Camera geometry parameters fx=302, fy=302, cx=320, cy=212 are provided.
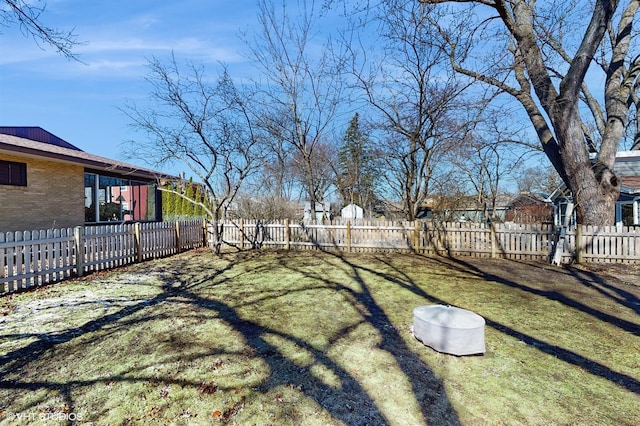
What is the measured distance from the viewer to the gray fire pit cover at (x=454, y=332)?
287cm

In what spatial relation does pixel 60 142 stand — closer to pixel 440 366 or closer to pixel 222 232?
pixel 222 232

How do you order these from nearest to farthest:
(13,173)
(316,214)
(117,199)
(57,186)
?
(13,173) → (57,186) → (117,199) → (316,214)

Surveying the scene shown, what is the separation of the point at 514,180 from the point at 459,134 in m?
15.7

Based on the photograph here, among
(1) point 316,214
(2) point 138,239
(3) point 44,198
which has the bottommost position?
(2) point 138,239

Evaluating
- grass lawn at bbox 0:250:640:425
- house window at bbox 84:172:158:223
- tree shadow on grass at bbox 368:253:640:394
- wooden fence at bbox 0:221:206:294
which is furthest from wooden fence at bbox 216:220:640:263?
house window at bbox 84:172:158:223

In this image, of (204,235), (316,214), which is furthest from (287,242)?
(316,214)

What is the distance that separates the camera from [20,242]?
5262 mm

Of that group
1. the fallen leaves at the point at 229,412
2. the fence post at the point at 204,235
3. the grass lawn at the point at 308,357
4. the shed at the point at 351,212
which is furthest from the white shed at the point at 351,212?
the fallen leaves at the point at 229,412

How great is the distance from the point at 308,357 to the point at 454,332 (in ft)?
4.62

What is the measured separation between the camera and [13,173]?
870cm

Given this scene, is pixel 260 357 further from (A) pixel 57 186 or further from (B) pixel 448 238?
(A) pixel 57 186

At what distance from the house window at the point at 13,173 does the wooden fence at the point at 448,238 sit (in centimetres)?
582

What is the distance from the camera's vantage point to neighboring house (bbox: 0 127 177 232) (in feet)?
27.9

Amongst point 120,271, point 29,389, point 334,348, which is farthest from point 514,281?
point 120,271
